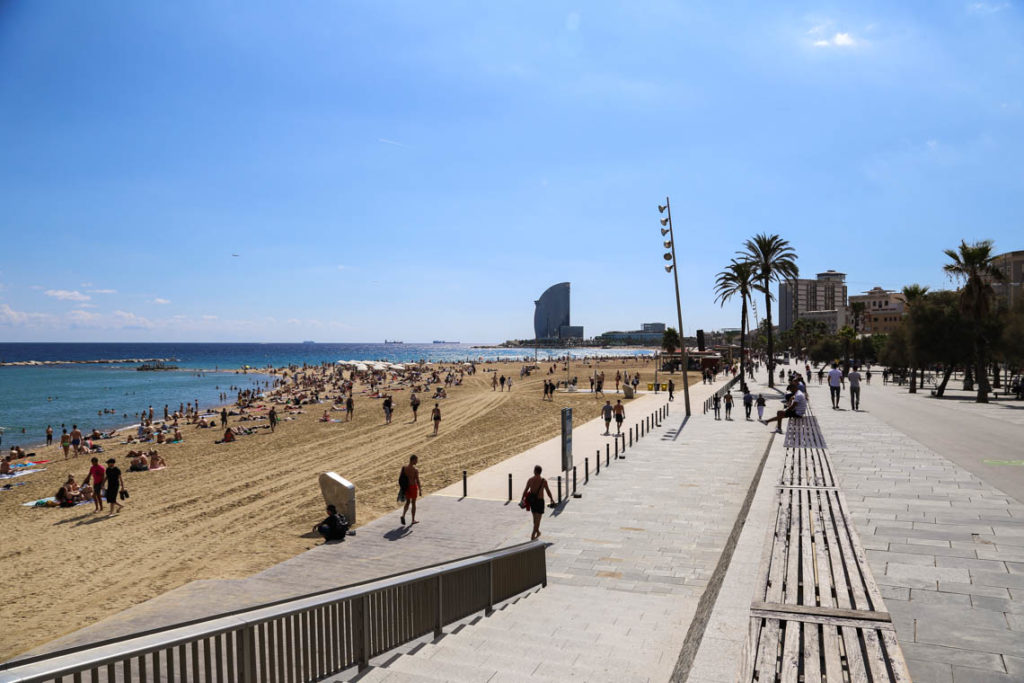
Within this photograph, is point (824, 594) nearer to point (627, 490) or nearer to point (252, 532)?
point (627, 490)

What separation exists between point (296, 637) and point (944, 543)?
27.3ft

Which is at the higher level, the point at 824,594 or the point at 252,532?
the point at 824,594

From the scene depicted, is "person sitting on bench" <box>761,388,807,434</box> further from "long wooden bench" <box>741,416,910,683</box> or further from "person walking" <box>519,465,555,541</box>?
"person walking" <box>519,465,555,541</box>

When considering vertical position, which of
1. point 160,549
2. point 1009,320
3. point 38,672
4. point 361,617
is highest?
point 1009,320

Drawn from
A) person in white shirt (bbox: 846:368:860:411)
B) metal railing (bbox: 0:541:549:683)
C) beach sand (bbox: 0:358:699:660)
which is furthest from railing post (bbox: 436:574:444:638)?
person in white shirt (bbox: 846:368:860:411)

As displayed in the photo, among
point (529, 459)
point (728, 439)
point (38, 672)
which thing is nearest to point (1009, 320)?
point (728, 439)

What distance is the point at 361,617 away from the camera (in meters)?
4.91

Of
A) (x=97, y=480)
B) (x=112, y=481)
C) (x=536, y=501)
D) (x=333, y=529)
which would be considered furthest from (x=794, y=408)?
(x=97, y=480)

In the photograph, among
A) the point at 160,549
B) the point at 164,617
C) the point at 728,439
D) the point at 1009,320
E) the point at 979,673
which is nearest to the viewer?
the point at 979,673

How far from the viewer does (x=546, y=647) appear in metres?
5.52

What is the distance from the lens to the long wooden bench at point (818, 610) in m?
4.52

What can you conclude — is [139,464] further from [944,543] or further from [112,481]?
[944,543]

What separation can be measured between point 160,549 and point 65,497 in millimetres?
6646

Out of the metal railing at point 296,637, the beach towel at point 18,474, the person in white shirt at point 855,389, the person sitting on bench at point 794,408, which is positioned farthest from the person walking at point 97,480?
the person in white shirt at point 855,389
